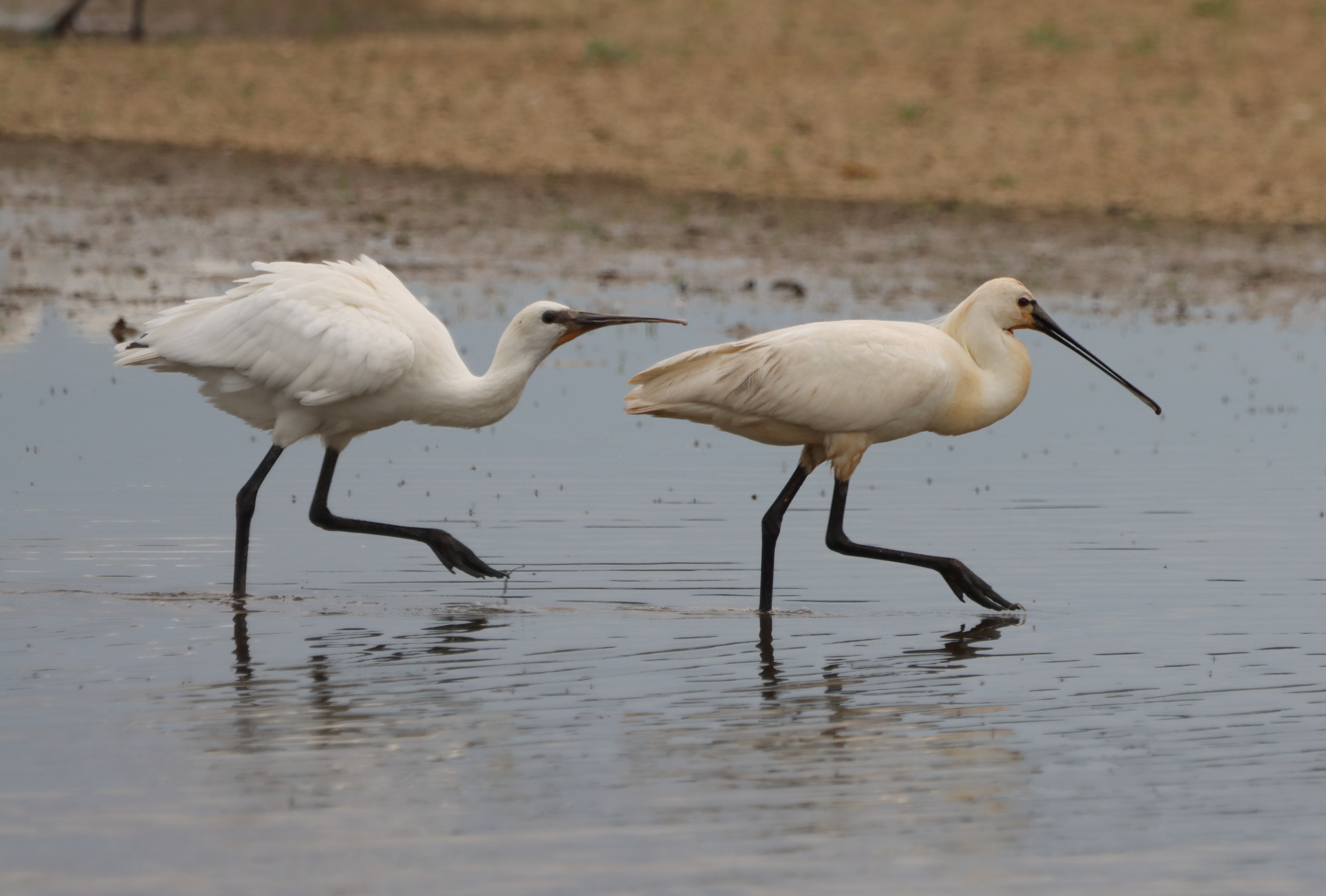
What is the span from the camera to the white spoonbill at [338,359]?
791cm

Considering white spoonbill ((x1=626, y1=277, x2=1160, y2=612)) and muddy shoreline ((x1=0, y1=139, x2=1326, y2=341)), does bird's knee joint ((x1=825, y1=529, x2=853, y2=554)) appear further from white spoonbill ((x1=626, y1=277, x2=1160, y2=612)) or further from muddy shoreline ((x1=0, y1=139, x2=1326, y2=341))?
muddy shoreline ((x1=0, y1=139, x2=1326, y2=341))

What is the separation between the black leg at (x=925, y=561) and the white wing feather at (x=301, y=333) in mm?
1602

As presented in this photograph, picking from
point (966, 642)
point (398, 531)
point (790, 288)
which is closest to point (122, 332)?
point (790, 288)

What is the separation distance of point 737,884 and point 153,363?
14.3 ft

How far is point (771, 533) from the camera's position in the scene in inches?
304

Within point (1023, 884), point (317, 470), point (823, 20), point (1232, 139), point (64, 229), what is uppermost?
point (823, 20)

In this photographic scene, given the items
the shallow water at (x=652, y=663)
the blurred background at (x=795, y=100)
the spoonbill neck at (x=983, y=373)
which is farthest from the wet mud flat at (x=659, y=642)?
the blurred background at (x=795, y=100)

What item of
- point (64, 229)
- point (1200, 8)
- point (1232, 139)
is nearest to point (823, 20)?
point (1200, 8)

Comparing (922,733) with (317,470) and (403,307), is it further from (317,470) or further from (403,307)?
(317,470)

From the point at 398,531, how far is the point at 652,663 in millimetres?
1676

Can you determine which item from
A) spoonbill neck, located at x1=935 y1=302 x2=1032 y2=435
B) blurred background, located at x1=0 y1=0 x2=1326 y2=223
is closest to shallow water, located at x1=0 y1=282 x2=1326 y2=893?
spoonbill neck, located at x1=935 y1=302 x2=1032 y2=435

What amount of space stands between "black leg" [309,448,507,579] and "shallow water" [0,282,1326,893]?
13 cm

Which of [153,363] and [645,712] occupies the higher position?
[153,363]

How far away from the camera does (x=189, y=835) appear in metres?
4.96
